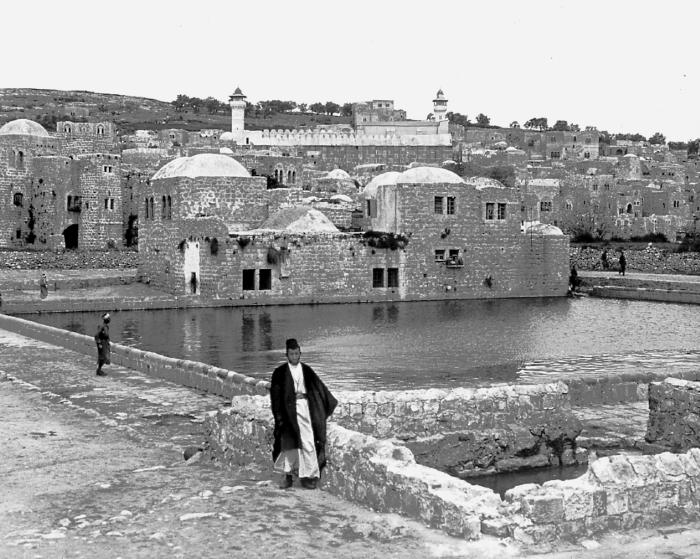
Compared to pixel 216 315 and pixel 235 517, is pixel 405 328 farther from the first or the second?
pixel 235 517

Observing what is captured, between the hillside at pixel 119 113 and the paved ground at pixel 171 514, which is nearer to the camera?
the paved ground at pixel 171 514

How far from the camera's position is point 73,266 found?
37562mm

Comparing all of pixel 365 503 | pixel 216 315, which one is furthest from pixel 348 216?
pixel 365 503

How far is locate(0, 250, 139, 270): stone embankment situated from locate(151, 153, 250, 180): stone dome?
603 centimetres

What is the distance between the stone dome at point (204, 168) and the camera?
32.4 meters

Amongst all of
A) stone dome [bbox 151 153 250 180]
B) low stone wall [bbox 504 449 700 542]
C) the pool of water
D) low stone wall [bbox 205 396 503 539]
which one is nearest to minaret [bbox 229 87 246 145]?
stone dome [bbox 151 153 250 180]

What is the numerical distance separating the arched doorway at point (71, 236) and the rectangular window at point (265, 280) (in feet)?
60.4

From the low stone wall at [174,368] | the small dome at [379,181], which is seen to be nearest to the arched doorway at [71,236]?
the small dome at [379,181]

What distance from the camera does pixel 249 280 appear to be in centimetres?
3020

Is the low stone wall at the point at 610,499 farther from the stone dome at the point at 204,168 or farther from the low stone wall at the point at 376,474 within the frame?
the stone dome at the point at 204,168

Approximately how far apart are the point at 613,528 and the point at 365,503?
1476 mm

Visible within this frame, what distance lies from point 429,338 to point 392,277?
1005 cm

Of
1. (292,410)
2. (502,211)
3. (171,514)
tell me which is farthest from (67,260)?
(171,514)

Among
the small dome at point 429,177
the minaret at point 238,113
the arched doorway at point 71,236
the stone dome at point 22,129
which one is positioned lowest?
the arched doorway at point 71,236
